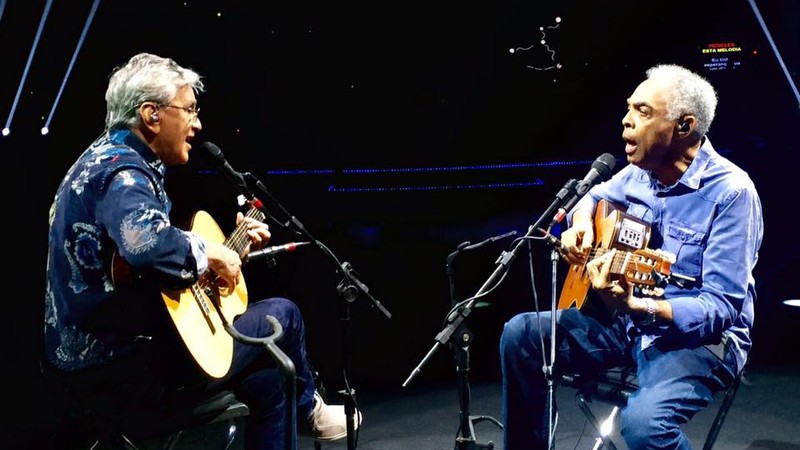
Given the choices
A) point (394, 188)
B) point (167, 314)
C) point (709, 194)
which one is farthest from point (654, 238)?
point (394, 188)

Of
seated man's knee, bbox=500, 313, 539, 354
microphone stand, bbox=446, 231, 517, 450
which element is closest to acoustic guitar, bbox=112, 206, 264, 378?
microphone stand, bbox=446, 231, 517, 450

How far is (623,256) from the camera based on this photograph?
2.45 metres

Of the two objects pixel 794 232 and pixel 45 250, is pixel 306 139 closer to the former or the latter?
pixel 45 250

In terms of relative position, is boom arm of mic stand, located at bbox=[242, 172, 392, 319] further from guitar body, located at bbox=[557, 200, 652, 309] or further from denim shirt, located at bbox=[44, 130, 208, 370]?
guitar body, located at bbox=[557, 200, 652, 309]

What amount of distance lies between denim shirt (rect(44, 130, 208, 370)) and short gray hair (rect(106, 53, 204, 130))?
209 millimetres

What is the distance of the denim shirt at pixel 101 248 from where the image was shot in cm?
218

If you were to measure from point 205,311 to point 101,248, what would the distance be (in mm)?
386

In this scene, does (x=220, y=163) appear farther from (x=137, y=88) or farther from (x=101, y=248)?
(x=101, y=248)

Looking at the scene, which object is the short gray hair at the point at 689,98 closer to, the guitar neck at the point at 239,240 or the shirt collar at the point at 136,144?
the guitar neck at the point at 239,240

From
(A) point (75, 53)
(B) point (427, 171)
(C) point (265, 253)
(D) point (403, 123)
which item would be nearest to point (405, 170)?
(B) point (427, 171)

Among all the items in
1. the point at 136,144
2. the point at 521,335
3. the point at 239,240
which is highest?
the point at 136,144

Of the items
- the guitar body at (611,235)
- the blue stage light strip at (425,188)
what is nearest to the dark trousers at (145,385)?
the guitar body at (611,235)

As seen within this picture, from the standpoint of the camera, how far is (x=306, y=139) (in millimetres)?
6109

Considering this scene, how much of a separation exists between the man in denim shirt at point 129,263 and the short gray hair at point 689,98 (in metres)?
1.73
